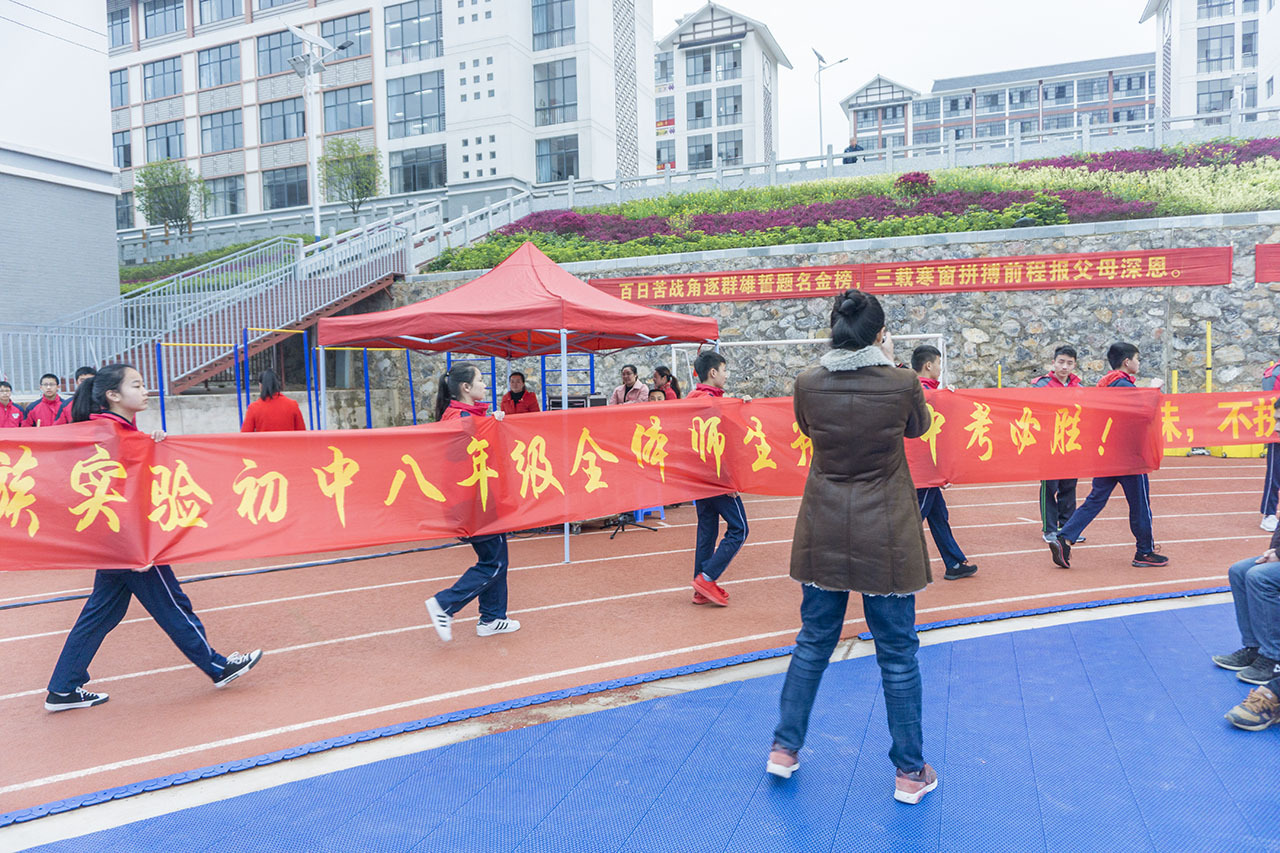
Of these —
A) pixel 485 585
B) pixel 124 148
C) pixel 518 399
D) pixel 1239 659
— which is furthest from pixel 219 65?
pixel 1239 659

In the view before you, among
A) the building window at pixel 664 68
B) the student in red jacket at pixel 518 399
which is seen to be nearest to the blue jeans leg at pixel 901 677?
the student in red jacket at pixel 518 399

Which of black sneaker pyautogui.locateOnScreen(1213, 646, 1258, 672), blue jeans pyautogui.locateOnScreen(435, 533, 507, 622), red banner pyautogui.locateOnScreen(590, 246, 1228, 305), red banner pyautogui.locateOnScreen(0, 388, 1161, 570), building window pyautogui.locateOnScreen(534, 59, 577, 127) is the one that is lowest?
black sneaker pyautogui.locateOnScreen(1213, 646, 1258, 672)

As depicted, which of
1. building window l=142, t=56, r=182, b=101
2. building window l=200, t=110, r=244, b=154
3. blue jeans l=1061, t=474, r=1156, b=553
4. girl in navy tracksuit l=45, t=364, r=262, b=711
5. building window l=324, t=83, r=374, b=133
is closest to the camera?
girl in navy tracksuit l=45, t=364, r=262, b=711

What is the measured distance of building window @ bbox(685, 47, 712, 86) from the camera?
5540 cm

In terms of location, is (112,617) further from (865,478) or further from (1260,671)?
(1260,671)

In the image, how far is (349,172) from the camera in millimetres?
30406

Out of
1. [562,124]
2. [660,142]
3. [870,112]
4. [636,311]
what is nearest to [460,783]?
[636,311]

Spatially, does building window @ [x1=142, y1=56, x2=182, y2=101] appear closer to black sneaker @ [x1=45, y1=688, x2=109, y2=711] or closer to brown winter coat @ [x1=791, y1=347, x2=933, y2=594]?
black sneaker @ [x1=45, y1=688, x2=109, y2=711]

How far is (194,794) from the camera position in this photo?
133 inches

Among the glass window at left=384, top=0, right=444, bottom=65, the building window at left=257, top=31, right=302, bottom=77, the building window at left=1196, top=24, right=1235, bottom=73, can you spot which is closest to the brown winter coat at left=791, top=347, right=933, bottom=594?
the glass window at left=384, top=0, right=444, bottom=65

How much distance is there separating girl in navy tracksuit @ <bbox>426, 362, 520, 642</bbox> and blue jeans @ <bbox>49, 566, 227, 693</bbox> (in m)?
1.36

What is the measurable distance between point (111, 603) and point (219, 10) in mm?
43054

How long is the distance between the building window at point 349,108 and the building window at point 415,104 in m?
1.31

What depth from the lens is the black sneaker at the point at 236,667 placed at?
14.9 ft
